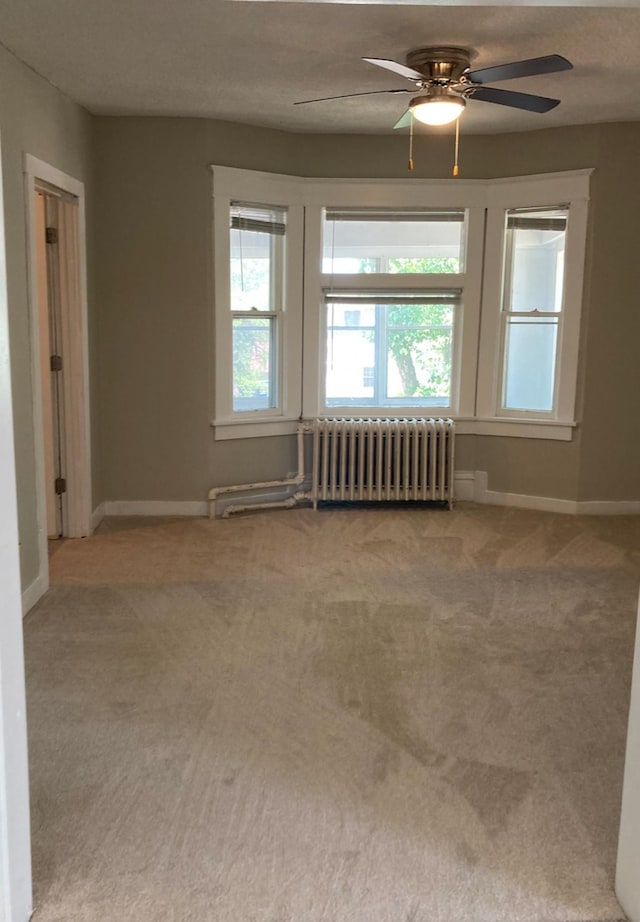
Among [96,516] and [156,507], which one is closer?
[96,516]

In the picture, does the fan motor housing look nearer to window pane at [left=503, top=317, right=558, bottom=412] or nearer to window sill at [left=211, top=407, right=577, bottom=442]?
window pane at [left=503, top=317, right=558, bottom=412]

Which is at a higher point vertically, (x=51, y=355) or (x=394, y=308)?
(x=394, y=308)

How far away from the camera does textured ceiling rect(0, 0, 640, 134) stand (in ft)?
11.3

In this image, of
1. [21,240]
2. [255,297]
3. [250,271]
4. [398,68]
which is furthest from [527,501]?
[21,240]

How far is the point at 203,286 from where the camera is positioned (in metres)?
5.61

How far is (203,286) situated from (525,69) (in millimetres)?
2754

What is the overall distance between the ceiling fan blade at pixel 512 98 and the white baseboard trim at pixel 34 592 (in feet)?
10.7

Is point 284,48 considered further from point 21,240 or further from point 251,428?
point 251,428

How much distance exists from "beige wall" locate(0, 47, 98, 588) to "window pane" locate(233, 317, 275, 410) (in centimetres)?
189

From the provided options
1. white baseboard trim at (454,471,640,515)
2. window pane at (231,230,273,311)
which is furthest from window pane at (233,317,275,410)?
white baseboard trim at (454,471,640,515)

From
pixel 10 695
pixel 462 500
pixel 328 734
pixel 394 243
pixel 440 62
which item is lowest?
pixel 328 734

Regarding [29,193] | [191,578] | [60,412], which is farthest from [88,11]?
A: [191,578]

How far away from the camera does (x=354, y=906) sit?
2.05 m

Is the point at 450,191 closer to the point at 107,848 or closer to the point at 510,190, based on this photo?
the point at 510,190
